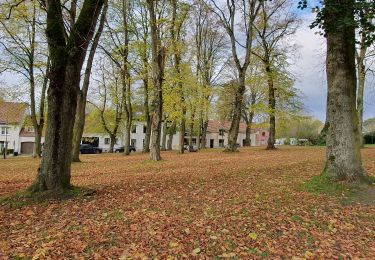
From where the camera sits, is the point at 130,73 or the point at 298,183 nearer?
the point at 298,183

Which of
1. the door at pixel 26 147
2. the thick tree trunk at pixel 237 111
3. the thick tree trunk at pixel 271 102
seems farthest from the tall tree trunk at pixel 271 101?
the door at pixel 26 147

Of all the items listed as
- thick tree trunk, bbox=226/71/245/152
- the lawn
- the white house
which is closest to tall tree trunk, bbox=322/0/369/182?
the lawn

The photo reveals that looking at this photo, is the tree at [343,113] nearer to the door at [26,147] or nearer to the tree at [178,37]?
the tree at [178,37]

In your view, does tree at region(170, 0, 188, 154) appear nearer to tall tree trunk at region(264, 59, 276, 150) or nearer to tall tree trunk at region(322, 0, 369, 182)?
tall tree trunk at region(264, 59, 276, 150)

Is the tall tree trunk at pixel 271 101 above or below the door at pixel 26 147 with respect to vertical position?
above

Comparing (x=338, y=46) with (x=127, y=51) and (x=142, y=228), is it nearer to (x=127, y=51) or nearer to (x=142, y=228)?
(x=142, y=228)

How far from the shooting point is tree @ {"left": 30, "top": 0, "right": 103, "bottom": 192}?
7391 mm

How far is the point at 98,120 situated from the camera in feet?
161

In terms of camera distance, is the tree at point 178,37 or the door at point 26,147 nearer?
the tree at point 178,37

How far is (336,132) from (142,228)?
5.53 meters

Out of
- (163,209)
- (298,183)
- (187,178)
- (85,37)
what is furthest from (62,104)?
(298,183)

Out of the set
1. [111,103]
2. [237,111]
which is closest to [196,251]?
[237,111]

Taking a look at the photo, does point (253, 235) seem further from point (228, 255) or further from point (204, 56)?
point (204, 56)

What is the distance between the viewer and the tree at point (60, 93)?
739 centimetres
